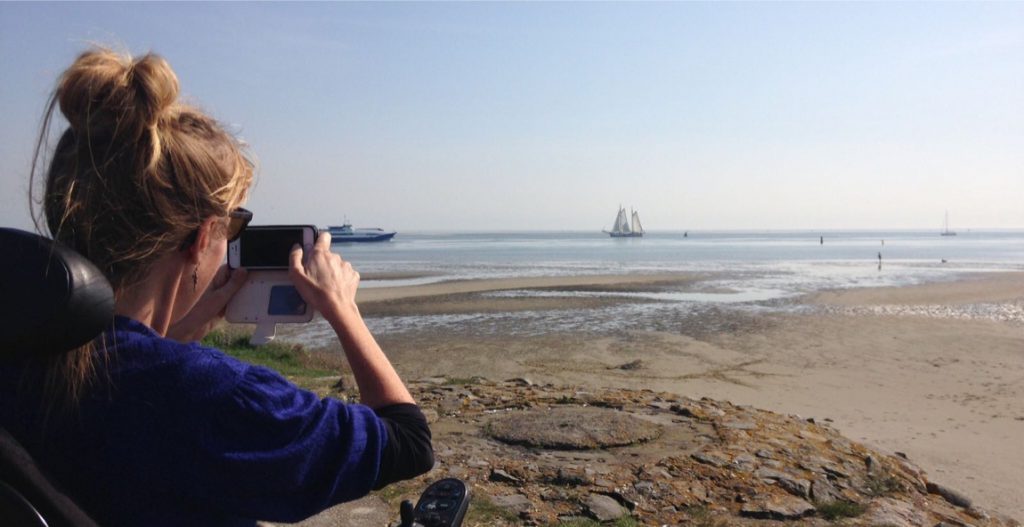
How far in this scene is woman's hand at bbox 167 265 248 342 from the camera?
6.79ft

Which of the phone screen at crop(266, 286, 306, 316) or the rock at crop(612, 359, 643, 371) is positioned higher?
the phone screen at crop(266, 286, 306, 316)

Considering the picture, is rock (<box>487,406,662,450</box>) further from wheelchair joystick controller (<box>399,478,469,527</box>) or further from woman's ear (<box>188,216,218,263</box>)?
woman's ear (<box>188,216,218,263</box>)

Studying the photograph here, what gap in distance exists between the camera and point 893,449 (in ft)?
31.1

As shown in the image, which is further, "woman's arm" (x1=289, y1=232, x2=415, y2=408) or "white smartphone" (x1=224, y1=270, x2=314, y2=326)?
"white smartphone" (x1=224, y1=270, x2=314, y2=326)

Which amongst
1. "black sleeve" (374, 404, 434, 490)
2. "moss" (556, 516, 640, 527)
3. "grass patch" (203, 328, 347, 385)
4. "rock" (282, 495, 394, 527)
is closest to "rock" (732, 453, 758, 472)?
"moss" (556, 516, 640, 527)

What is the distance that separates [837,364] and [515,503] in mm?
12459

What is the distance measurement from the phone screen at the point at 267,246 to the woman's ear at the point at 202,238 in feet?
1.11

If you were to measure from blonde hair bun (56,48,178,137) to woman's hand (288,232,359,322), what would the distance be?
465 mm

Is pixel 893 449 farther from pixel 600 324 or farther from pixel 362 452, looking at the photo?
pixel 600 324

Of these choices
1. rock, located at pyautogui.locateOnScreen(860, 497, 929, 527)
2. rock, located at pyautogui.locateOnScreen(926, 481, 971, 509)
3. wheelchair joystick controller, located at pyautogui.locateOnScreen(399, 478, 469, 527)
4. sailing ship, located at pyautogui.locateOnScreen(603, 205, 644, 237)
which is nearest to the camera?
wheelchair joystick controller, located at pyautogui.locateOnScreen(399, 478, 469, 527)

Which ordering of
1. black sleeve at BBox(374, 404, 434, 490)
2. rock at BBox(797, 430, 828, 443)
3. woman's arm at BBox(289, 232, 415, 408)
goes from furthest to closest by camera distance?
rock at BBox(797, 430, 828, 443), woman's arm at BBox(289, 232, 415, 408), black sleeve at BBox(374, 404, 434, 490)

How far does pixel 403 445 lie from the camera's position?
170 cm

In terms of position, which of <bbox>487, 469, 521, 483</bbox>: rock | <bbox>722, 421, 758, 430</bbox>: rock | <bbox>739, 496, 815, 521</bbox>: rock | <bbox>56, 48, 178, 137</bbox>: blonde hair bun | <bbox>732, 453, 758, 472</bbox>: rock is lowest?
<bbox>739, 496, 815, 521</bbox>: rock

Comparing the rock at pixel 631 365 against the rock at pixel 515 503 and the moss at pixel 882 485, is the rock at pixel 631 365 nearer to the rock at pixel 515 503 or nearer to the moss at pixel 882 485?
the moss at pixel 882 485
